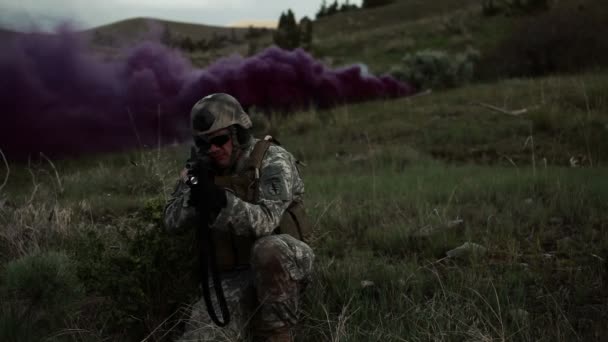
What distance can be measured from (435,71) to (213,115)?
14598mm

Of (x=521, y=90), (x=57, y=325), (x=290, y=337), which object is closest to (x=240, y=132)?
(x=290, y=337)

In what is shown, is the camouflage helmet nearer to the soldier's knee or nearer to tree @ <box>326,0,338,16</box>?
the soldier's knee

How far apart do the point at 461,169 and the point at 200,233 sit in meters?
5.28

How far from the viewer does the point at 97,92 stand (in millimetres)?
10789

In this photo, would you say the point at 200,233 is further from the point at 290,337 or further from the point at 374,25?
the point at 374,25

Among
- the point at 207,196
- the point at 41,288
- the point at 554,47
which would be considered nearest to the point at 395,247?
the point at 207,196

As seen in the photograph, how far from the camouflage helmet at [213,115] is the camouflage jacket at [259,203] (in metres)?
0.27

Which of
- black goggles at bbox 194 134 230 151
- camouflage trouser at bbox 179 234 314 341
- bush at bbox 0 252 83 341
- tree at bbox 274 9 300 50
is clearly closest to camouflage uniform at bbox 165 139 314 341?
camouflage trouser at bbox 179 234 314 341

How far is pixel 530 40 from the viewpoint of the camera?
16812 millimetres

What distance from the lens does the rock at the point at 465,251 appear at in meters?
4.37

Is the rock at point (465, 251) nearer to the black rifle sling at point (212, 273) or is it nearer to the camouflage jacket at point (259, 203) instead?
the camouflage jacket at point (259, 203)

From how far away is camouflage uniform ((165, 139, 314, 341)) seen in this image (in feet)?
10.2

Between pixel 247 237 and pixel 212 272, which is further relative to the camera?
pixel 247 237

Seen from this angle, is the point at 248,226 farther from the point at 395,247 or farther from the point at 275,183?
the point at 395,247
